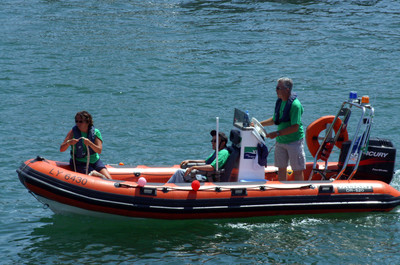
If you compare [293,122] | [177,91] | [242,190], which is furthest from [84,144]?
[177,91]

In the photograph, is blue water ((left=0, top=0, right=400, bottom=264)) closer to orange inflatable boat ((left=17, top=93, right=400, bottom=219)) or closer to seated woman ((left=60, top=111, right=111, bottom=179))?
orange inflatable boat ((left=17, top=93, right=400, bottom=219))

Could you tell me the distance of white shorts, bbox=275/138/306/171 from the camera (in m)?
7.93

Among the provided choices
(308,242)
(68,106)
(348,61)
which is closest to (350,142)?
(308,242)

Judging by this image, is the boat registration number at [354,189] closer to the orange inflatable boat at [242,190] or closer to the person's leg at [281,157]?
the orange inflatable boat at [242,190]

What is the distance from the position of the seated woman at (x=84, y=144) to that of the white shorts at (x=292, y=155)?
222 centimetres

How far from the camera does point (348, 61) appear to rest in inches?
658

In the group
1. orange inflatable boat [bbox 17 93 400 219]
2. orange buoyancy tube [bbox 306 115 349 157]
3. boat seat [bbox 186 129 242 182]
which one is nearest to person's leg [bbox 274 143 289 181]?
orange inflatable boat [bbox 17 93 400 219]

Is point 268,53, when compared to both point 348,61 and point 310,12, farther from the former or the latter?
point 310,12

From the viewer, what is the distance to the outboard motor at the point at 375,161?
825 centimetres

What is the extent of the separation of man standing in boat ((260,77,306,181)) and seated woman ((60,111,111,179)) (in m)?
2.18

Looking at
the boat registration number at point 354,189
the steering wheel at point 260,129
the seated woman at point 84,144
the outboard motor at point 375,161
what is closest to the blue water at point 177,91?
the boat registration number at point 354,189

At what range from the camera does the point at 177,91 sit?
47.9 ft

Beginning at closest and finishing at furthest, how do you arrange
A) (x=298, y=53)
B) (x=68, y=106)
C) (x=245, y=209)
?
(x=245, y=209), (x=68, y=106), (x=298, y=53)

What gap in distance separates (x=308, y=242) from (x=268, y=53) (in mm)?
10394
